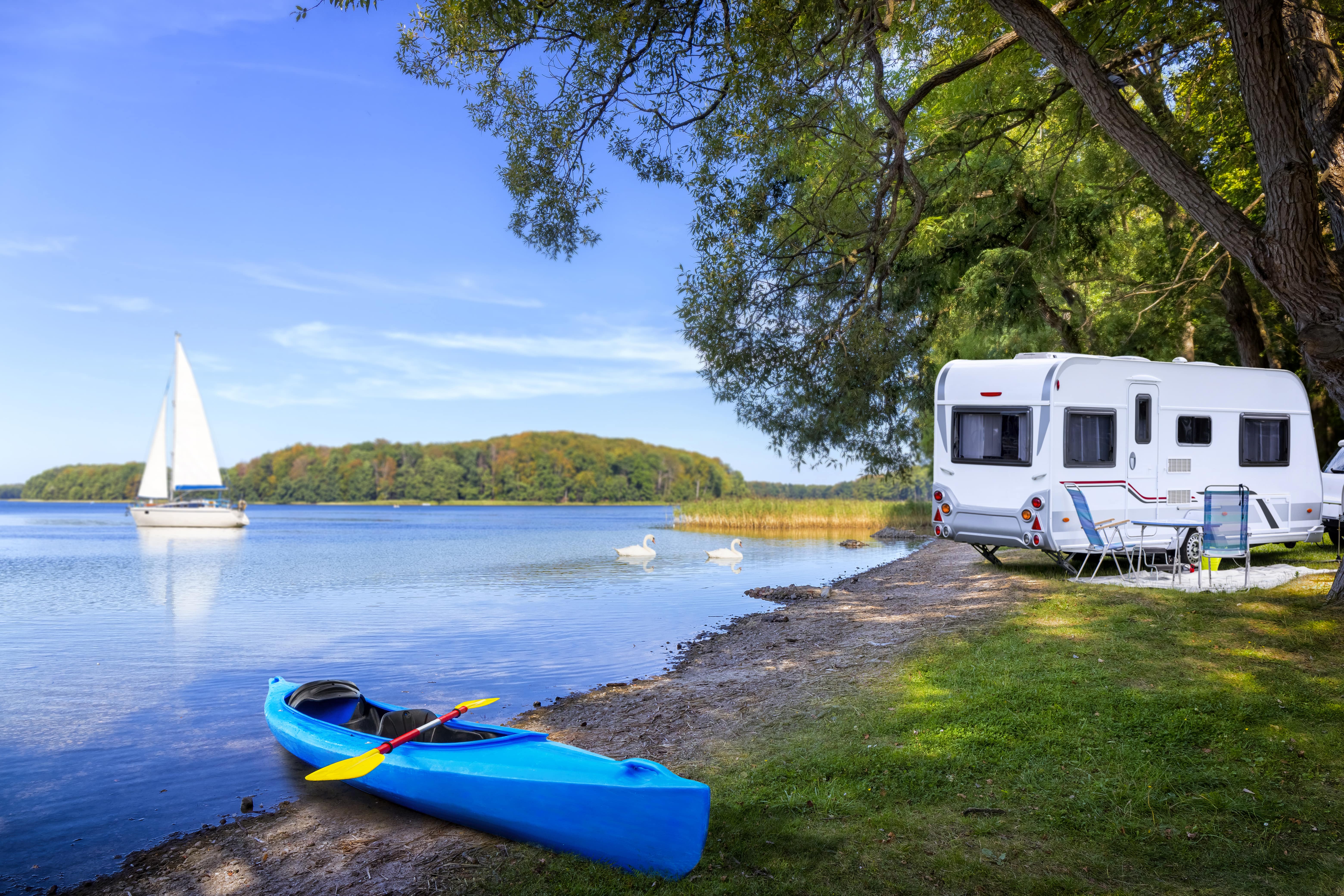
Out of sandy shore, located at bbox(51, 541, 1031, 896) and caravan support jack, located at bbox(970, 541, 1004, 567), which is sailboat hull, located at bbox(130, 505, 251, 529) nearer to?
sandy shore, located at bbox(51, 541, 1031, 896)

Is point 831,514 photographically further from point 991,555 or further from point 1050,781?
point 1050,781

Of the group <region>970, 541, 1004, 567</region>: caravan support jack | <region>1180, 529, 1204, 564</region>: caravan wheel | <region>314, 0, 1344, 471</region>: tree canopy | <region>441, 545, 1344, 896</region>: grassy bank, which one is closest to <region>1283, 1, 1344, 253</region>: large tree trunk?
<region>314, 0, 1344, 471</region>: tree canopy

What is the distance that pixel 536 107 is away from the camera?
9.89 m

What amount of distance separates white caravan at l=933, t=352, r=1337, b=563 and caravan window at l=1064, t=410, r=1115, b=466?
2cm

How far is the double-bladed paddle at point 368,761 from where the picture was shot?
5535 mm

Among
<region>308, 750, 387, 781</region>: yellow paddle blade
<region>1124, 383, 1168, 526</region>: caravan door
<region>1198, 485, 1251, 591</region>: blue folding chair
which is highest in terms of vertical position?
<region>1124, 383, 1168, 526</region>: caravan door

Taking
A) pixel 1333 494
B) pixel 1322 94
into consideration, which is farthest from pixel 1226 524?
pixel 1333 494

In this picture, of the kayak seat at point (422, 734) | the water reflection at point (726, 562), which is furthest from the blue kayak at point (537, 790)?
the water reflection at point (726, 562)

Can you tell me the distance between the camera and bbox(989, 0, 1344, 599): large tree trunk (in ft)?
22.8

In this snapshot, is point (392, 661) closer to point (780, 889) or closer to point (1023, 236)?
point (780, 889)

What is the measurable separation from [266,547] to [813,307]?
31893mm

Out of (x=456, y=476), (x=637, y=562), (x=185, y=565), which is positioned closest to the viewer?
(x=637, y=562)

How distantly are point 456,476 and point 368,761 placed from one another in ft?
356

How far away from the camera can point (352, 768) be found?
5582 mm
